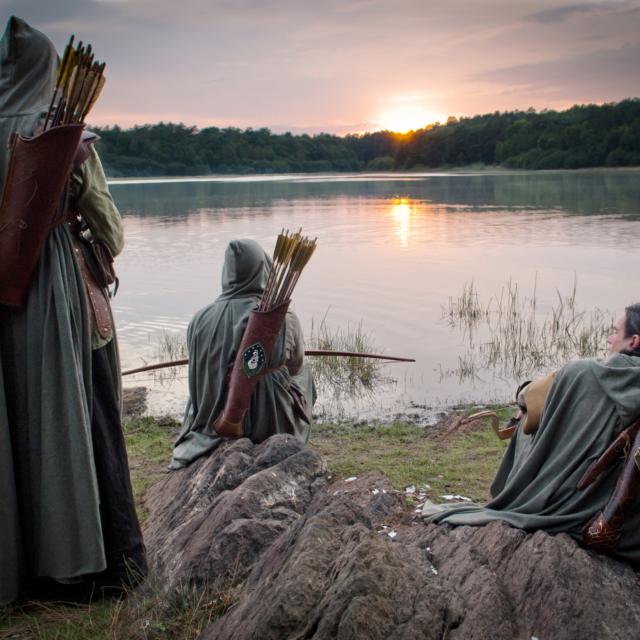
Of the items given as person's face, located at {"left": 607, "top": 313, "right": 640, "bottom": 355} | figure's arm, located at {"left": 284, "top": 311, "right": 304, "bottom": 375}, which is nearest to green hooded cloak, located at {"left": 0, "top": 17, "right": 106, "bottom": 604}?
figure's arm, located at {"left": 284, "top": 311, "right": 304, "bottom": 375}

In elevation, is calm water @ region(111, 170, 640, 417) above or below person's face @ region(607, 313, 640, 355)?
below

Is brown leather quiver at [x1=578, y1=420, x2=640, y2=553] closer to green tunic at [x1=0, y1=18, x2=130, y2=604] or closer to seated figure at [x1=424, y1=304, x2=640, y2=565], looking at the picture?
seated figure at [x1=424, y1=304, x2=640, y2=565]

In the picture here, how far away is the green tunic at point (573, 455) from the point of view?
292 cm

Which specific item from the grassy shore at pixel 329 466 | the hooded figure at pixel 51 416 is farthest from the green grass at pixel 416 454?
the hooded figure at pixel 51 416

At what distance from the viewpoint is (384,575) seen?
231cm

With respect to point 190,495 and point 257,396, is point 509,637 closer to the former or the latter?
point 190,495

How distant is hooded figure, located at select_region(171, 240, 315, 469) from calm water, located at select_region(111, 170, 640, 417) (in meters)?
2.81

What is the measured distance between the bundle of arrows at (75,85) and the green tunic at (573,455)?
2.07 metres

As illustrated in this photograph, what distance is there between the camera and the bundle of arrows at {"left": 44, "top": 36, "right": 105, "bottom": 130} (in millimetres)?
2939

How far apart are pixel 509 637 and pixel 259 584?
81 cm

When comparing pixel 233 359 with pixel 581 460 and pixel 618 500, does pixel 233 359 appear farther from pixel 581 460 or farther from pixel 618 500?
pixel 618 500

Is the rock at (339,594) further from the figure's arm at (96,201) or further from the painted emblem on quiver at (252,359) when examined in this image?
the painted emblem on quiver at (252,359)

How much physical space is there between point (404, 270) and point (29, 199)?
1393cm

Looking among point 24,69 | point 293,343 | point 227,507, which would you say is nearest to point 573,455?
point 227,507
